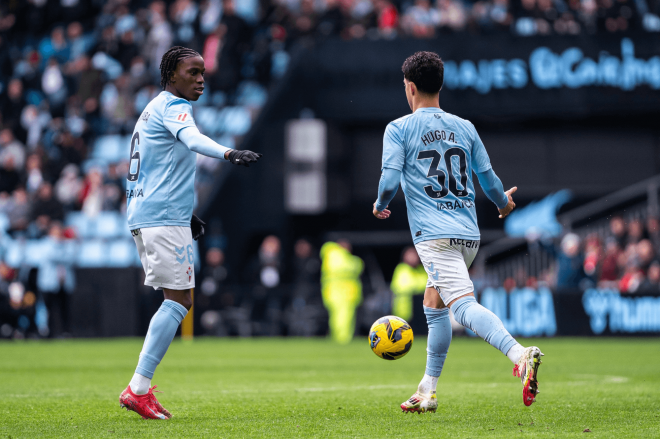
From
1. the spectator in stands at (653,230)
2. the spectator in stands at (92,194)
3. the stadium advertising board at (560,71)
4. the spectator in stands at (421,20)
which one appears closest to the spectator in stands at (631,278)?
the spectator in stands at (653,230)

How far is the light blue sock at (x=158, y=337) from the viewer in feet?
19.5

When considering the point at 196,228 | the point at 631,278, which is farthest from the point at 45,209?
the point at 196,228

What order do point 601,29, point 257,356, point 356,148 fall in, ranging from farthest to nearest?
point 356,148 → point 601,29 → point 257,356

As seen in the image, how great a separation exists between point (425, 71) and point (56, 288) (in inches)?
549

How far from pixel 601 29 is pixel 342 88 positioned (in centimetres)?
563

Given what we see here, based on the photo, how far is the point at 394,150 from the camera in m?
5.94

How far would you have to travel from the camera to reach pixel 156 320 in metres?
5.99

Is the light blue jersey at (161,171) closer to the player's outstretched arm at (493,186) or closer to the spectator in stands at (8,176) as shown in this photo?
the player's outstretched arm at (493,186)

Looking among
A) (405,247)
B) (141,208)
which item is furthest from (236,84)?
(141,208)

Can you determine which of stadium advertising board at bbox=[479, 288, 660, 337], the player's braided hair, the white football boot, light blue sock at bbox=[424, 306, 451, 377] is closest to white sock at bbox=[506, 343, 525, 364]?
light blue sock at bbox=[424, 306, 451, 377]

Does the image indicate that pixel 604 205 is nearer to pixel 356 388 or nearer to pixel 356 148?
pixel 356 148

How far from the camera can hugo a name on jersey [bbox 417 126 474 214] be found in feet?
19.6

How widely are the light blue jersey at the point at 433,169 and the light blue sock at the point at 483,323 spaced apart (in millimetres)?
431

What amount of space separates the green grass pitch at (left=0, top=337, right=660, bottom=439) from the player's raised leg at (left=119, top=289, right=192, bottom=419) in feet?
0.35
